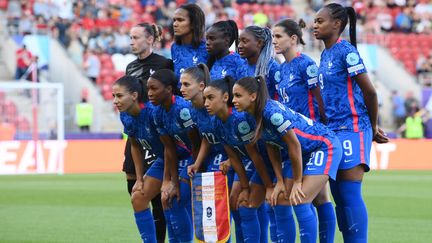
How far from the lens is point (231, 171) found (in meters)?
9.05

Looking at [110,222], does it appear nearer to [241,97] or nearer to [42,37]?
[241,97]

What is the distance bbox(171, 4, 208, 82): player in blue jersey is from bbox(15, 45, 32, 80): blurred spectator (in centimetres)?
1947

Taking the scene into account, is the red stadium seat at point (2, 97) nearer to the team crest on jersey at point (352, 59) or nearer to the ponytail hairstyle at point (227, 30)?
the ponytail hairstyle at point (227, 30)

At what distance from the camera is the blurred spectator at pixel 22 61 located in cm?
2834

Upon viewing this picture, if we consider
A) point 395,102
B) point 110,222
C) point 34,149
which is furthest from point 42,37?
point 110,222

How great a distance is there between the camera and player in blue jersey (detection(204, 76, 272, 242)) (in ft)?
26.7

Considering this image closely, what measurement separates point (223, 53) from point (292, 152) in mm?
1600

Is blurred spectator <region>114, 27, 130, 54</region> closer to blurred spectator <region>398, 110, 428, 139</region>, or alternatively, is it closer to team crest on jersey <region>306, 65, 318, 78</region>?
blurred spectator <region>398, 110, 428, 139</region>

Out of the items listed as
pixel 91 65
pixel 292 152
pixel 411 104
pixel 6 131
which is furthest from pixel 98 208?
pixel 411 104

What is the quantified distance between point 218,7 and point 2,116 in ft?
37.7

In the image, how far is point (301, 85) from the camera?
9062mm

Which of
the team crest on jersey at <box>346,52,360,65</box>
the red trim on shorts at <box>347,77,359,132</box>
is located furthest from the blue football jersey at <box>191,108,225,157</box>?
the team crest on jersey at <box>346,52,360,65</box>

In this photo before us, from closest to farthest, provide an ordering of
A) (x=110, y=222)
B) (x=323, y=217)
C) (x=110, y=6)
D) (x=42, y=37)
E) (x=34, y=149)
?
(x=323, y=217)
(x=110, y=222)
(x=34, y=149)
(x=42, y=37)
(x=110, y=6)

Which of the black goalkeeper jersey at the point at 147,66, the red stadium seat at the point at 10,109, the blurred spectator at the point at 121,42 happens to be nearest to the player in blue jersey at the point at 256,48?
the black goalkeeper jersey at the point at 147,66
